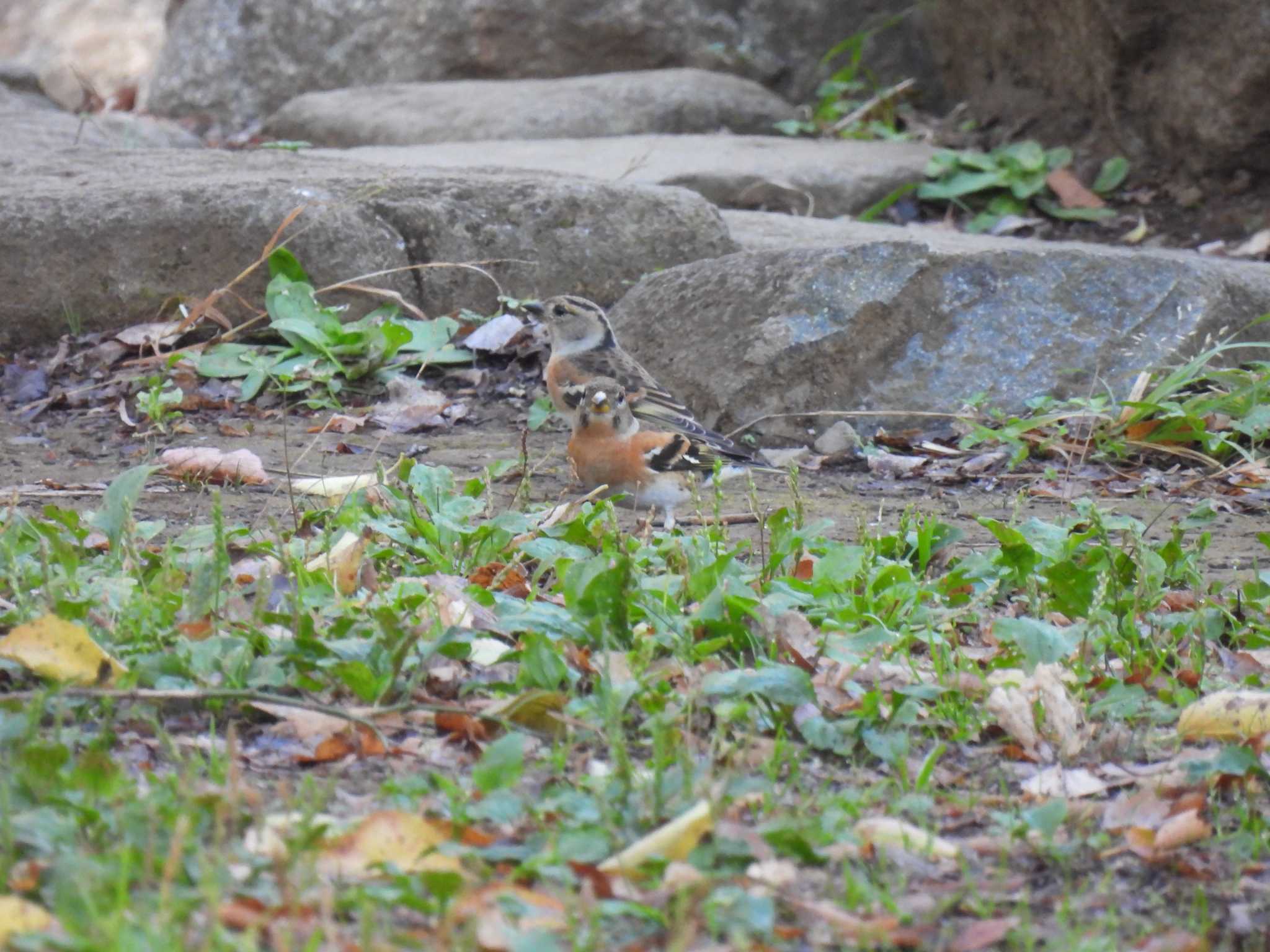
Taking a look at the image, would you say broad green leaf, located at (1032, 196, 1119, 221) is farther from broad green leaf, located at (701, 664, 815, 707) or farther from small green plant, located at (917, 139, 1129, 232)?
broad green leaf, located at (701, 664, 815, 707)

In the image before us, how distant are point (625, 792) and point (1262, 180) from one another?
314 inches

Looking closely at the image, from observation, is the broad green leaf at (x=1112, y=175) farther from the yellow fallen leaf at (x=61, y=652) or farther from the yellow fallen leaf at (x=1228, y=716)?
the yellow fallen leaf at (x=61, y=652)

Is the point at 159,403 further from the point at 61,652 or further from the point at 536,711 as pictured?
the point at 536,711

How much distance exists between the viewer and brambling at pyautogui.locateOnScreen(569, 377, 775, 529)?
17.3 ft

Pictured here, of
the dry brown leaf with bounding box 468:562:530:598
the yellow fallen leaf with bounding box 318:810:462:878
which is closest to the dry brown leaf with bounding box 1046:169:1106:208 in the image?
the dry brown leaf with bounding box 468:562:530:598

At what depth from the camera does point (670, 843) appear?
2504 millimetres

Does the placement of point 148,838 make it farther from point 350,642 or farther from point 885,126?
point 885,126

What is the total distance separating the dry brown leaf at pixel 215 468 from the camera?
5.11 m

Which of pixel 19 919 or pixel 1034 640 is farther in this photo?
pixel 1034 640

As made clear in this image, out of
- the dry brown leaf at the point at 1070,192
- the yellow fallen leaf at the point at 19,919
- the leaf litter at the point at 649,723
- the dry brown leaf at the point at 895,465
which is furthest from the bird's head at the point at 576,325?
the dry brown leaf at the point at 1070,192

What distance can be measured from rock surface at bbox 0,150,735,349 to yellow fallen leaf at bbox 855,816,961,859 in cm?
474

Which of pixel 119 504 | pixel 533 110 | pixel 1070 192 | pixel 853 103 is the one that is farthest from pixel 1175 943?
pixel 853 103

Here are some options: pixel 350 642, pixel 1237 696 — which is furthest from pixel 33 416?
pixel 1237 696

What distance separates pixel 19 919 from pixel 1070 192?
8876 mm
